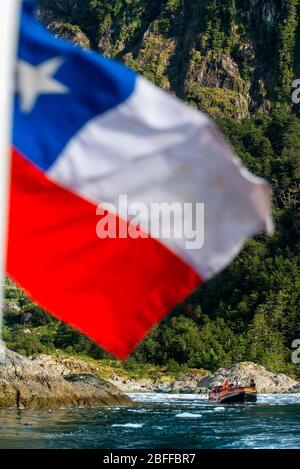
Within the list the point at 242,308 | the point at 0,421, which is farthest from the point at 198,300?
the point at 0,421

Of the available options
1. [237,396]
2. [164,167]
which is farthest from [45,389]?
[164,167]

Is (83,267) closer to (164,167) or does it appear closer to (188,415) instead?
(164,167)

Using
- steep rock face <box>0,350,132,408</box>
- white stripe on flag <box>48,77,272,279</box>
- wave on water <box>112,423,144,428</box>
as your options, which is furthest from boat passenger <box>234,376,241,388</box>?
white stripe on flag <box>48,77,272,279</box>

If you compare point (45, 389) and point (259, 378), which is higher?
point (45, 389)

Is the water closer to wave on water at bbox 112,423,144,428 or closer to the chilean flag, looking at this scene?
wave on water at bbox 112,423,144,428

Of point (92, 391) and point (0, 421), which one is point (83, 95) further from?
point (92, 391)

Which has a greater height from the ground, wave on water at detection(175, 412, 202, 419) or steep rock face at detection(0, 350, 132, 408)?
steep rock face at detection(0, 350, 132, 408)
